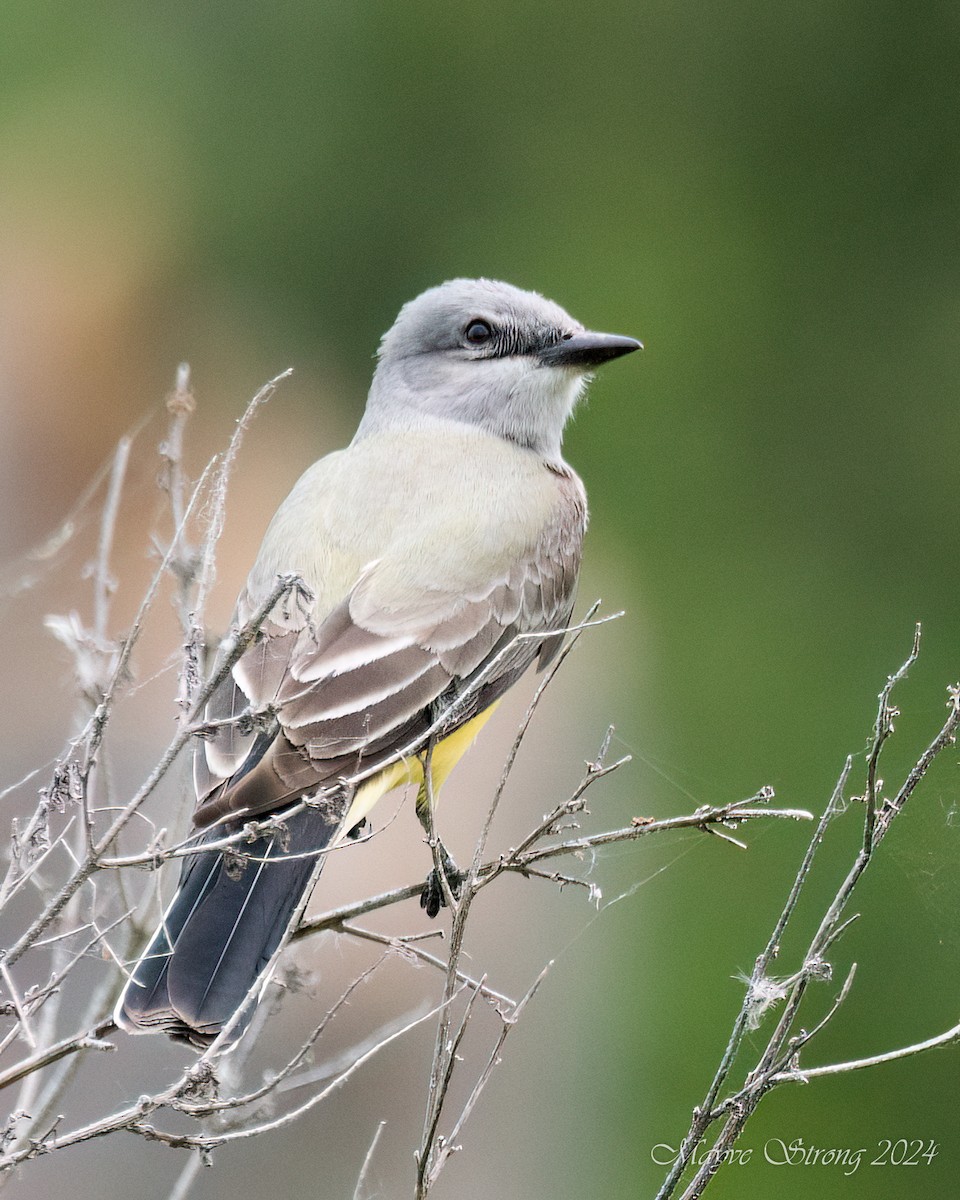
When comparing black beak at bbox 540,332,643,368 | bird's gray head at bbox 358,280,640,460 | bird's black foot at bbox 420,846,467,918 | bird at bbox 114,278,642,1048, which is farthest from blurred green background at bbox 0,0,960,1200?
bird's black foot at bbox 420,846,467,918

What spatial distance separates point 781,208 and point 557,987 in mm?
4892

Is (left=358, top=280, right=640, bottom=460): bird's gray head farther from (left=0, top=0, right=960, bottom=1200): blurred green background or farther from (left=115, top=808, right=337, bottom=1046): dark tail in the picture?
(left=0, top=0, right=960, bottom=1200): blurred green background

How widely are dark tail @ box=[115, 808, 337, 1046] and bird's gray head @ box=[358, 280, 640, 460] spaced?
56.3 inches

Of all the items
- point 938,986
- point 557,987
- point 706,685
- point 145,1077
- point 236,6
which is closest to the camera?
point 145,1077

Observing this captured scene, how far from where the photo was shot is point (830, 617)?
7910 mm

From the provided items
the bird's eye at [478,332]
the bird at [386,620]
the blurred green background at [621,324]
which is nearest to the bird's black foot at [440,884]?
the bird at [386,620]

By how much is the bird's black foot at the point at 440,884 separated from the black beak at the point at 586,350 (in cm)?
134

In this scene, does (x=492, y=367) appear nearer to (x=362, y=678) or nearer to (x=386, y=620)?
(x=386, y=620)

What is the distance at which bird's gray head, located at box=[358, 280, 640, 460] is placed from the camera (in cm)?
368

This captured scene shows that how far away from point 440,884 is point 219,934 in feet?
1.57

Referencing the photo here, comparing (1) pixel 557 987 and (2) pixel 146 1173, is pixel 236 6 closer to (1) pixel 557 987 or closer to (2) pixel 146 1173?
(1) pixel 557 987

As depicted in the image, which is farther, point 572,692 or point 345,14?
point 345,14

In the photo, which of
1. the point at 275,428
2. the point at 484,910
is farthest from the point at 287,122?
the point at 484,910

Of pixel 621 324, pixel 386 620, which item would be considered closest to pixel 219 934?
pixel 386 620
